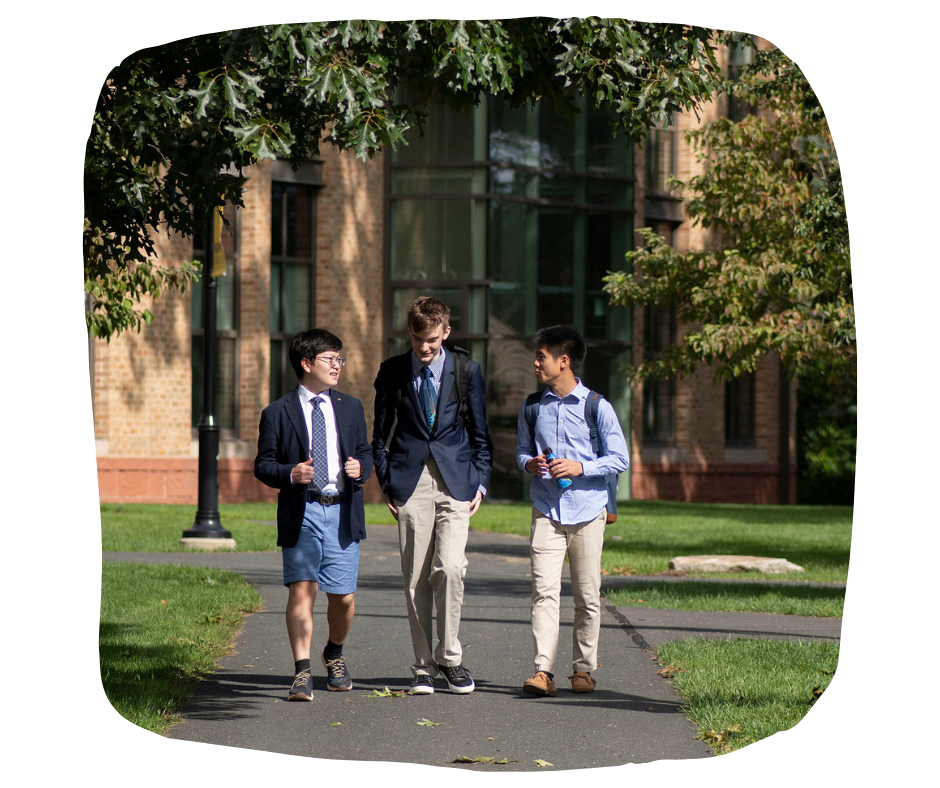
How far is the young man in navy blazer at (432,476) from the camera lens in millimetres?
6578

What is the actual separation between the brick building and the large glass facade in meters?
0.03

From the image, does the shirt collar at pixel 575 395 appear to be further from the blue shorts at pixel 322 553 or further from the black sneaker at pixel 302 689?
the black sneaker at pixel 302 689

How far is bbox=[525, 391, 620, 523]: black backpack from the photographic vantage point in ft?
22.0

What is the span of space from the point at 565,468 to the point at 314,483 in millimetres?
1237

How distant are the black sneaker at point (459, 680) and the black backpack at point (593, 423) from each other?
1094 mm

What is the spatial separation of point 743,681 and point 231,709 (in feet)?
8.64

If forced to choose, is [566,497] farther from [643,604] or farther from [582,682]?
[643,604]

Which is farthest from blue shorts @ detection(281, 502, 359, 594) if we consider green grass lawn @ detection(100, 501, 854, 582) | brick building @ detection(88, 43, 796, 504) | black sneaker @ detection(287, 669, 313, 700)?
brick building @ detection(88, 43, 796, 504)

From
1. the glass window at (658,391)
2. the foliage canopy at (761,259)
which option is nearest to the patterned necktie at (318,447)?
the foliage canopy at (761,259)

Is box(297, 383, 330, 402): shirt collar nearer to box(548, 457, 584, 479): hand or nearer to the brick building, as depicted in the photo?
box(548, 457, 584, 479): hand

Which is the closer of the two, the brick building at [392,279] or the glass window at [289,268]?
the brick building at [392,279]

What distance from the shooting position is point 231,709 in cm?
610

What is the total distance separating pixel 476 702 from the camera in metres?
6.40

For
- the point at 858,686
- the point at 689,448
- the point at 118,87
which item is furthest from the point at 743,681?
the point at 689,448
